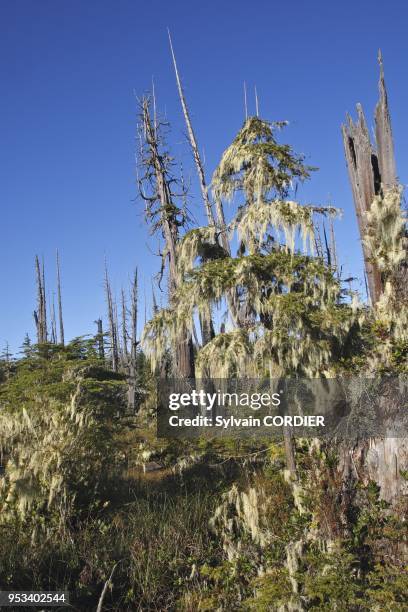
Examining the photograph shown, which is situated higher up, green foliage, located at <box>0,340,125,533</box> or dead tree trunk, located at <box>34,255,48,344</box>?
dead tree trunk, located at <box>34,255,48,344</box>

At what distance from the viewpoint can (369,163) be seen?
7.28 metres

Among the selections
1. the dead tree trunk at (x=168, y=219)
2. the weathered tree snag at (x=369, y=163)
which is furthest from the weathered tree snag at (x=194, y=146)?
the weathered tree snag at (x=369, y=163)

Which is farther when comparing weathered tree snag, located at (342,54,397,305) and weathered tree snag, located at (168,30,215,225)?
weathered tree snag, located at (168,30,215,225)

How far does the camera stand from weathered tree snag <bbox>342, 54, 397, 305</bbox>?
22.6 feet

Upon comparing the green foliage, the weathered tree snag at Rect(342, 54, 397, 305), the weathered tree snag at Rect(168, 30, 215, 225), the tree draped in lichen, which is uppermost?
the weathered tree snag at Rect(168, 30, 215, 225)

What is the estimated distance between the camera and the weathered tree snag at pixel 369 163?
22.6 ft

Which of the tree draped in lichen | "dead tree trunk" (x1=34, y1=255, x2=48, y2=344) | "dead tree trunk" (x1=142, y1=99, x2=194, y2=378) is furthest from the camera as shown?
"dead tree trunk" (x1=34, y1=255, x2=48, y2=344)

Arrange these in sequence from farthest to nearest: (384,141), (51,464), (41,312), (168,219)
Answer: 1. (41,312)
2. (168,219)
3. (384,141)
4. (51,464)

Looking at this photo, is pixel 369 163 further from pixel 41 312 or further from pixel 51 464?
pixel 41 312

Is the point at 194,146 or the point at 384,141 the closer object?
the point at 384,141

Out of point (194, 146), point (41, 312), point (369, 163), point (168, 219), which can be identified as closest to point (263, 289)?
point (369, 163)

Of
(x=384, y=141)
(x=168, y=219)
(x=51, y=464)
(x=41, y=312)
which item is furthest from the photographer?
(x=41, y=312)

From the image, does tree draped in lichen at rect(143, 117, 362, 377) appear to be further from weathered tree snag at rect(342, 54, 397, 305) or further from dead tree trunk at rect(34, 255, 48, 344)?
dead tree trunk at rect(34, 255, 48, 344)

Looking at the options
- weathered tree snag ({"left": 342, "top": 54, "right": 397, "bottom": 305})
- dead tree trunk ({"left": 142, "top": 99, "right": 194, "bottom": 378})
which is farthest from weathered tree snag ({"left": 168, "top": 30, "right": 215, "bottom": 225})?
weathered tree snag ({"left": 342, "top": 54, "right": 397, "bottom": 305})
